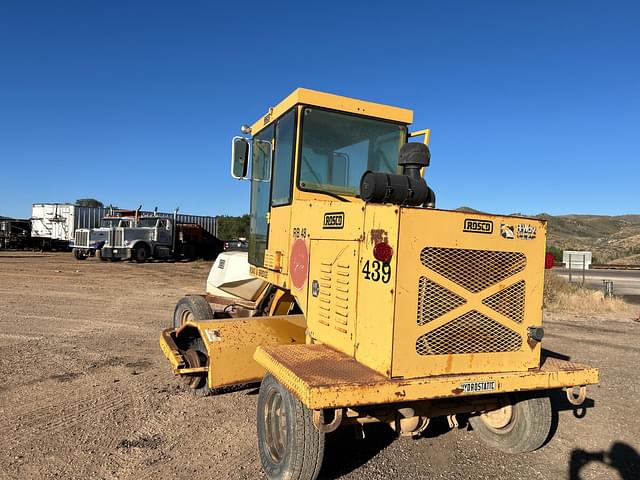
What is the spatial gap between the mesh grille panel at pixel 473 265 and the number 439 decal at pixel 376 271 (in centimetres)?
22

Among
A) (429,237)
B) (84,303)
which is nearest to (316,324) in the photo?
(429,237)

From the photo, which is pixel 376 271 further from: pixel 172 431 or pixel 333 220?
pixel 172 431

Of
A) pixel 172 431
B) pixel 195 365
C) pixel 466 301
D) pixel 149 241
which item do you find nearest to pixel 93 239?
pixel 149 241

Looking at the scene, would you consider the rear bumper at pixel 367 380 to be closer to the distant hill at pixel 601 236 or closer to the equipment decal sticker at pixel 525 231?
the equipment decal sticker at pixel 525 231

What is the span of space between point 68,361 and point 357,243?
464cm

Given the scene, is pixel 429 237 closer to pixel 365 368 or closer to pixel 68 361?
pixel 365 368

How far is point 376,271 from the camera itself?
3111 mm

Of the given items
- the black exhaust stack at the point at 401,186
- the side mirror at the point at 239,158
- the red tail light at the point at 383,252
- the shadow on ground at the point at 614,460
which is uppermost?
Result: the side mirror at the point at 239,158

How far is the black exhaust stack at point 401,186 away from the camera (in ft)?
10.9

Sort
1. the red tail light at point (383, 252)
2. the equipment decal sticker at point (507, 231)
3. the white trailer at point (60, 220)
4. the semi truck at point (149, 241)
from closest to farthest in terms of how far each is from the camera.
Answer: the red tail light at point (383, 252) → the equipment decal sticker at point (507, 231) → the semi truck at point (149, 241) → the white trailer at point (60, 220)

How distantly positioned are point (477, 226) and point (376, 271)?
706 mm

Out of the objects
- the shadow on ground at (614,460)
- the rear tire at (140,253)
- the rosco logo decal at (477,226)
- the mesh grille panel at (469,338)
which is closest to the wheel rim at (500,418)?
the shadow on ground at (614,460)

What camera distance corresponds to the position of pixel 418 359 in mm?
3053

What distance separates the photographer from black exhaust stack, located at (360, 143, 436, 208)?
3.32 m
